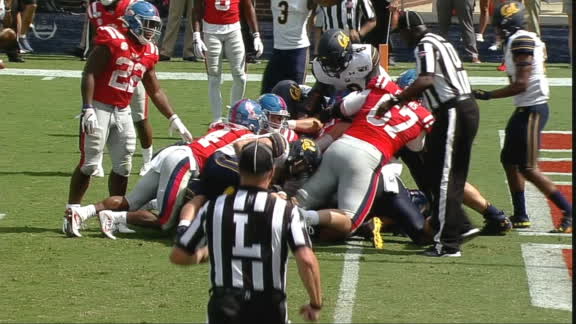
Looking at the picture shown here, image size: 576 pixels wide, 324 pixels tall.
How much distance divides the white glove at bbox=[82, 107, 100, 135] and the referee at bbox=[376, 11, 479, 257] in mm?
2140

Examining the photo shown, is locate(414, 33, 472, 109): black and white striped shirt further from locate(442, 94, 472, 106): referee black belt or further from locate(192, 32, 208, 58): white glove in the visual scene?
locate(192, 32, 208, 58): white glove

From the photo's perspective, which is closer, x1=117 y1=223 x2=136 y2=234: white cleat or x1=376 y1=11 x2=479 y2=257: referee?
x1=376 y1=11 x2=479 y2=257: referee

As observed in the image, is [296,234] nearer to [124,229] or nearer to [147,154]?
[124,229]

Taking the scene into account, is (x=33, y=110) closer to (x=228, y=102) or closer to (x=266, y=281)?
(x=228, y=102)

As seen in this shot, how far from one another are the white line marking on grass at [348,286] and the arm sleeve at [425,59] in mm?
1378

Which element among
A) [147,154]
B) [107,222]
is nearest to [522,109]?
[107,222]

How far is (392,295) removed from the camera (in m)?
8.17

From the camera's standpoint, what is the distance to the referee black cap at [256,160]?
584cm

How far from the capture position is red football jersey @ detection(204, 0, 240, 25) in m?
14.4

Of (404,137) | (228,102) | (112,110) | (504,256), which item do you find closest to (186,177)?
(112,110)

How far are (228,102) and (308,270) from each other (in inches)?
441

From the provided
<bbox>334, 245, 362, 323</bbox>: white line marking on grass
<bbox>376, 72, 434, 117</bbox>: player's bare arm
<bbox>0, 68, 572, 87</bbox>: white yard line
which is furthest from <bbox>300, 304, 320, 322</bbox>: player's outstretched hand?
<bbox>0, 68, 572, 87</bbox>: white yard line

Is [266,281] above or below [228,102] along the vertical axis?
above

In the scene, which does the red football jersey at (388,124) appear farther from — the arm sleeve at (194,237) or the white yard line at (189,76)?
the white yard line at (189,76)
